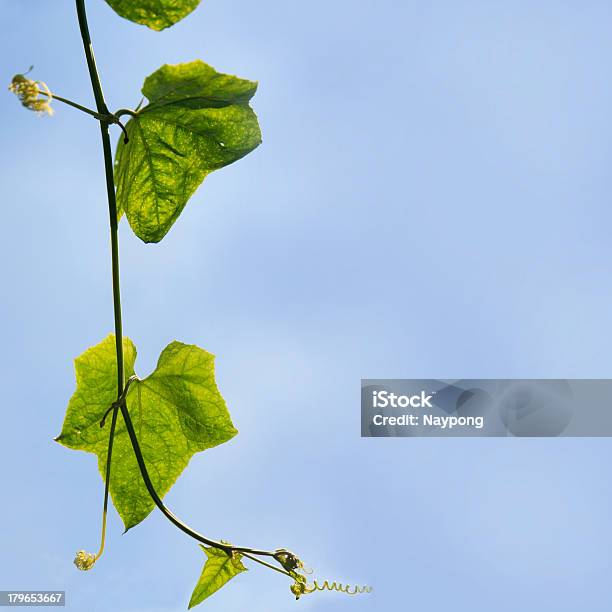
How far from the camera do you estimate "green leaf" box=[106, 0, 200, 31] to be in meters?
0.62

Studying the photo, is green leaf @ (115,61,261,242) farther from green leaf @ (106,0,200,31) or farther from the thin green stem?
the thin green stem

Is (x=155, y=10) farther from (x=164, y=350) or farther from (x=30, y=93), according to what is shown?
(x=164, y=350)

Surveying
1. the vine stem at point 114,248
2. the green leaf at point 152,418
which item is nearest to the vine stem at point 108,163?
the vine stem at point 114,248

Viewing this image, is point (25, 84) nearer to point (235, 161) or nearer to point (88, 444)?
point (235, 161)

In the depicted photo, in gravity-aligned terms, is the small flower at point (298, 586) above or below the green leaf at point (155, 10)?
below

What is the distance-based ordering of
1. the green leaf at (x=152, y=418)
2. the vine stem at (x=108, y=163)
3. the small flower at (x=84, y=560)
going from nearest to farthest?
the vine stem at (x=108, y=163), the small flower at (x=84, y=560), the green leaf at (x=152, y=418)

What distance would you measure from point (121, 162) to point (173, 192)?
6 centimetres

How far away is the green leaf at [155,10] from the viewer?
2.02ft

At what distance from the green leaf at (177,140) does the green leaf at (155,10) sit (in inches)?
1.4

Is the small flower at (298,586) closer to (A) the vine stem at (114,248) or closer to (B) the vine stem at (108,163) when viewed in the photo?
(A) the vine stem at (114,248)

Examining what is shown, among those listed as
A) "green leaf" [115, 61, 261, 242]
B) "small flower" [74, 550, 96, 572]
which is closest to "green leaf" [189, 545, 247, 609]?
"small flower" [74, 550, 96, 572]

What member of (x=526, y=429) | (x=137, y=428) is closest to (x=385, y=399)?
(x=526, y=429)

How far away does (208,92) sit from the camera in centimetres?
69

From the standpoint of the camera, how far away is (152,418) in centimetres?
89
